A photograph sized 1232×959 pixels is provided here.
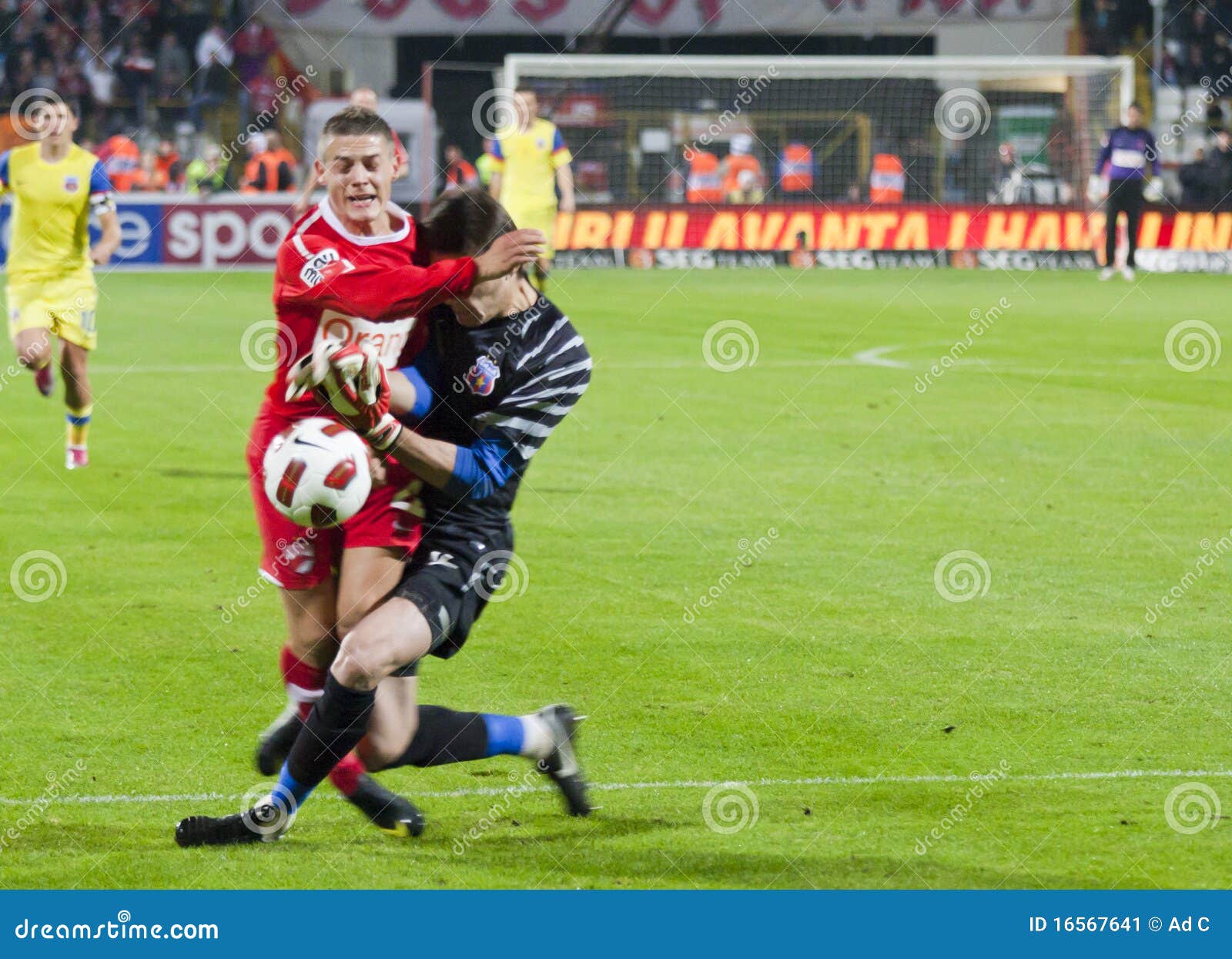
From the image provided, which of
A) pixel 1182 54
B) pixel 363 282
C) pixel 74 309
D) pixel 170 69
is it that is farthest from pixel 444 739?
pixel 1182 54

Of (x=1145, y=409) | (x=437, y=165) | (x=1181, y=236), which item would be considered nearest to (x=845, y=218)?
(x=1181, y=236)

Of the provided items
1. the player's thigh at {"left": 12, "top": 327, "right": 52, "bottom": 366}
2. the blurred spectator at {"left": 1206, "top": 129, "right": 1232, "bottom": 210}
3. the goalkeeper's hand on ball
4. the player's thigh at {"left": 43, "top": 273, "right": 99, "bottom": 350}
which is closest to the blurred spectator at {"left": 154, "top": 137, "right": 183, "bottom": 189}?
the blurred spectator at {"left": 1206, "top": 129, "right": 1232, "bottom": 210}

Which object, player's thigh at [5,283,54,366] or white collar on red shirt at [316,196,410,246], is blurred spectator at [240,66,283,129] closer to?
player's thigh at [5,283,54,366]

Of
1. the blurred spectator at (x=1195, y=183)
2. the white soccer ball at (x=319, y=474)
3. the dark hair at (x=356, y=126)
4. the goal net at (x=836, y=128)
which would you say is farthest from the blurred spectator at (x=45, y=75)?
the white soccer ball at (x=319, y=474)

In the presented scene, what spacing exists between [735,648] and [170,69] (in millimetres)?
28956

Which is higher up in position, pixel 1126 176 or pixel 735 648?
pixel 1126 176

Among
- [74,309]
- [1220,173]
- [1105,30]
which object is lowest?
[74,309]

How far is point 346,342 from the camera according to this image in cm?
493

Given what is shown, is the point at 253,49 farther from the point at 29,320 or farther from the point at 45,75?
the point at 29,320

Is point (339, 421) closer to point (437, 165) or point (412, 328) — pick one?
point (412, 328)

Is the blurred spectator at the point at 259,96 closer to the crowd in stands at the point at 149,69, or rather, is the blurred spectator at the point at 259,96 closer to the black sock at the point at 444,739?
the crowd in stands at the point at 149,69

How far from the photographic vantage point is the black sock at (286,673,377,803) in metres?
4.61

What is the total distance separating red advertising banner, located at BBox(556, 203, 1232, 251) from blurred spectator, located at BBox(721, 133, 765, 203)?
1029 millimetres

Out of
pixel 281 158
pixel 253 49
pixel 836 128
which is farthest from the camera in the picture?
pixel 253 49
